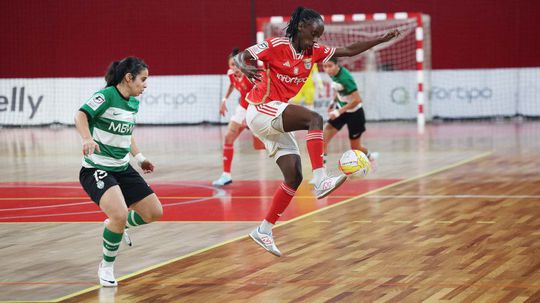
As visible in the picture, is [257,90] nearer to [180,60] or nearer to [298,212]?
[298,212]

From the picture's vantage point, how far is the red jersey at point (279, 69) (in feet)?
25.7

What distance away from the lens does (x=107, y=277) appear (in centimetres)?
681

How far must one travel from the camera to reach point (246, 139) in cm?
2331

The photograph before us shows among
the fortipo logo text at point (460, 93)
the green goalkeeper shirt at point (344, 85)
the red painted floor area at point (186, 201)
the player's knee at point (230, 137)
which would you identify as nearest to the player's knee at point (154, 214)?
the red painted floor area at point (186, 201)

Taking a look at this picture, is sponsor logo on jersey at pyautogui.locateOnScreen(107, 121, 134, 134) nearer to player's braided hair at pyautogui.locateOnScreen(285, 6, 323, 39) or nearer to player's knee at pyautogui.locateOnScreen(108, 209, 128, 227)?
player's knee at pyautogui.locateOnScreen(108, 209, 128, 227)

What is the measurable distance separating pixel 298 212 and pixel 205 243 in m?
2.19

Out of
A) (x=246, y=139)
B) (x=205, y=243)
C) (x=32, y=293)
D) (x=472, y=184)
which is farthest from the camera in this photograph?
(x=246, y=139)

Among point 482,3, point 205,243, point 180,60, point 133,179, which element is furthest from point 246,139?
point 133,179

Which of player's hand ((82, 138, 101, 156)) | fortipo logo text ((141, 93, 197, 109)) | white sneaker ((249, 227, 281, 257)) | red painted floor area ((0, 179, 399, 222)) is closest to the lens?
player's hand ((82, 138, 101, 156))

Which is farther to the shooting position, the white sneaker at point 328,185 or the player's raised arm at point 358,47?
the player's raised arm at point 358,47

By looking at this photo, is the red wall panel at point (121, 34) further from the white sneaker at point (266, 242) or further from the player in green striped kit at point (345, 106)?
the white sneaker at point (266, 242)

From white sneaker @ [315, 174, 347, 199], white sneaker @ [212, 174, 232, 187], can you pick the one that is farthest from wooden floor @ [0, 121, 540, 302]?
white sneaker @ [212, 174, 232, 187]

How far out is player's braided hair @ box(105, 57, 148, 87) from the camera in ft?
23.1

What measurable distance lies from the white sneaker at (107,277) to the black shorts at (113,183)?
486 millimetres
